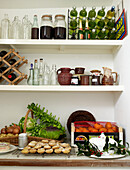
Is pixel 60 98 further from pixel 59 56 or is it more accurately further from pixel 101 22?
pixel 101 22

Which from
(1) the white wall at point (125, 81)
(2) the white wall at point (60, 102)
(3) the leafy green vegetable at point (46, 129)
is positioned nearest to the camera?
(1) the white wall at point (125, 81)

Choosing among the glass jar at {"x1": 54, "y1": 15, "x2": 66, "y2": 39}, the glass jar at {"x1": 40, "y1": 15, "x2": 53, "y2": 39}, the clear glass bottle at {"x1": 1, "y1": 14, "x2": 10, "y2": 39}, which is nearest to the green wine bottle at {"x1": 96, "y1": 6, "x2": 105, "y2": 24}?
the glass jar at {"x1": 54, "y1": 15, "x2": 66, "y2": 39}

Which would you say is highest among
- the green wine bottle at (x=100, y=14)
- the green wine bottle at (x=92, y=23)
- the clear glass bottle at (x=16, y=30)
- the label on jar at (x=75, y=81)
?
the green wine bottle at (x=100, y=14)

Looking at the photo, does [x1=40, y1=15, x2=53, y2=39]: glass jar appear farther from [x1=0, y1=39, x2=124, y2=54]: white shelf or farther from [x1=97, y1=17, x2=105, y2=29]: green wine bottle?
[x1=97, y1=17, x2=105, y2=29]: green wine bottle

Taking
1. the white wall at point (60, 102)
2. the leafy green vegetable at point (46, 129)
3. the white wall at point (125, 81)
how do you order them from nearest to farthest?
the white wall at point (125, 81), the leafy green vegetable at point (46, 129), the white wall at point (60, 102)

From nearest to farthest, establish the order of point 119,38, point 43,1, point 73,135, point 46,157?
1. point 46,157
2. point 73,135
3. point 119,38
4. point 43,1

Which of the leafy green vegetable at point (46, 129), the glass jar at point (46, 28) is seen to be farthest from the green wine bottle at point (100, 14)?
the leafy green vegetable at point (46, 129)

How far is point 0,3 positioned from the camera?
6.78 feet

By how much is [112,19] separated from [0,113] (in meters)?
1.45

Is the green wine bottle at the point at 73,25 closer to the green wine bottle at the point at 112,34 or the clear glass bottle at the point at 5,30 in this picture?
the green wine bottle at the point at 112,34

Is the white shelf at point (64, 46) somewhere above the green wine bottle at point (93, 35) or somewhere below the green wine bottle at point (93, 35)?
below

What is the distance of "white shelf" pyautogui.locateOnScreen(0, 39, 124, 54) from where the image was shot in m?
1.77

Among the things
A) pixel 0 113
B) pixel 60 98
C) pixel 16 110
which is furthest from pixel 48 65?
pixel 0 113

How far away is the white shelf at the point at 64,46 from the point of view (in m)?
1.77
